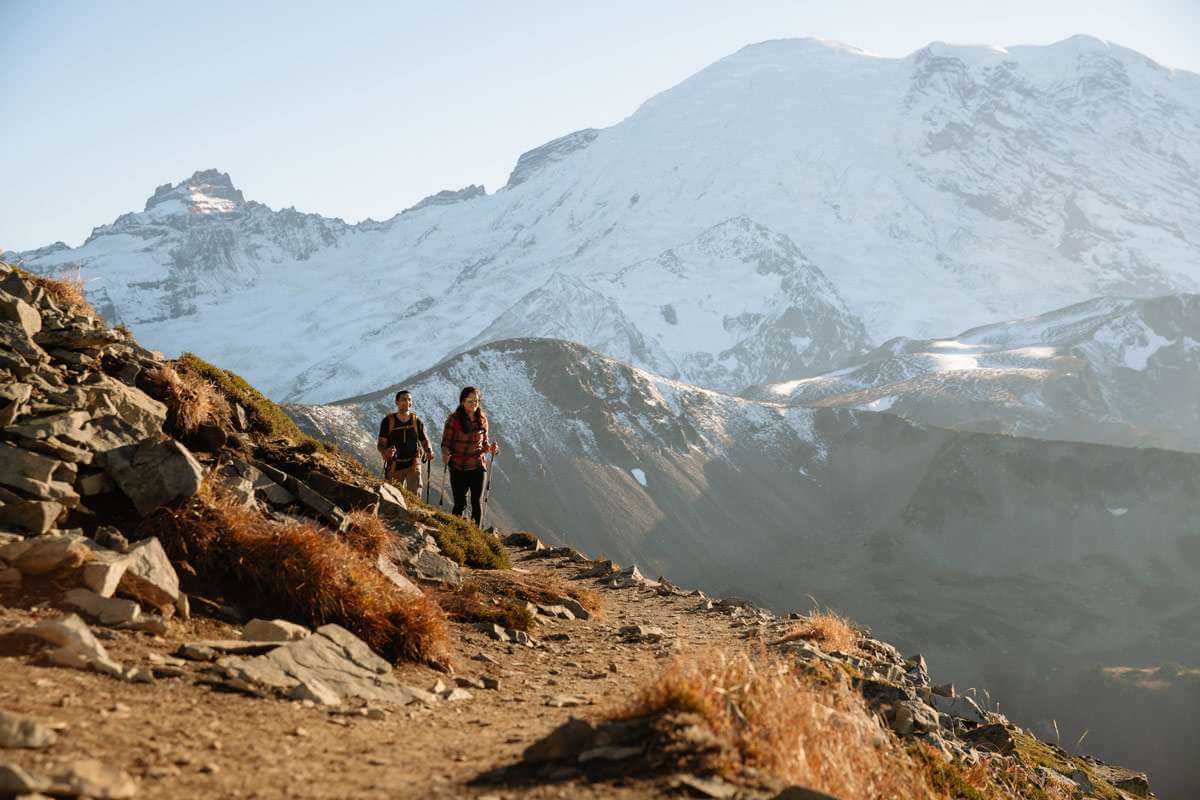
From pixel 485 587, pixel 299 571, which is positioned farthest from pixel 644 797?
pixel 485 587

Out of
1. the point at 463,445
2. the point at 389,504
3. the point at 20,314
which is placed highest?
the point at 20,314

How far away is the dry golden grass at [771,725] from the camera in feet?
20.8

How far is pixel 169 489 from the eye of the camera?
396 inches

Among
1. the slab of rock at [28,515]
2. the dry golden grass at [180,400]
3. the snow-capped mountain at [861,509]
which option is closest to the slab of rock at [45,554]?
the slab of rock at [28,515]

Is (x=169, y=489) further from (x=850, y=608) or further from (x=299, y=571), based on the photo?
(x=850, y=608)

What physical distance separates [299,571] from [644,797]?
5755 millimetres

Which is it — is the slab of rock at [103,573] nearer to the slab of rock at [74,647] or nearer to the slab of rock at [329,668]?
the slab of rock at [74,647]

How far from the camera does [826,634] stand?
14820mm

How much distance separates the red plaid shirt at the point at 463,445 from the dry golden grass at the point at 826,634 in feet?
22.2

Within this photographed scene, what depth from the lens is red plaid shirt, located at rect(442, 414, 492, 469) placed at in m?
18.3

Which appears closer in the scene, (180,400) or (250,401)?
(180,400)

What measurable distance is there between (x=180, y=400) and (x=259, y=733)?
7014 mm

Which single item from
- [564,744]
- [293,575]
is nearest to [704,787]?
[564,744]

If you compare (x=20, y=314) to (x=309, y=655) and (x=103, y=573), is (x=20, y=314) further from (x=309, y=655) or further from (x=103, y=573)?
(x=309, y=655)
